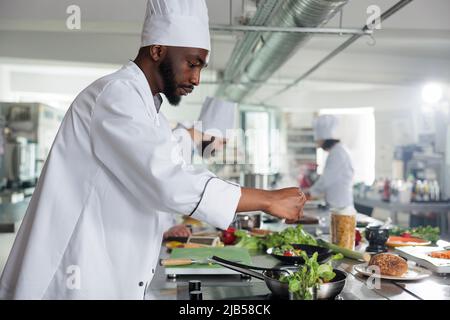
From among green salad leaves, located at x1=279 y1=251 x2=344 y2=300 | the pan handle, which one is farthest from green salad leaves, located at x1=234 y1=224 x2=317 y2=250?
green salad leaves, located at x1=279 y1=251 x2=344 y2=300

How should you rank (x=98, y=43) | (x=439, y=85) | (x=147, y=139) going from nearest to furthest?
(x=147, y=139)
(x=98, y=43)
(x=439, y=85)

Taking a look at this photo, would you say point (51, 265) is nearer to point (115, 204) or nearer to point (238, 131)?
point (115, 204)

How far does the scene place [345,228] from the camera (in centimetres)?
221

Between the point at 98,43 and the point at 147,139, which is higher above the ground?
the point at 98,43

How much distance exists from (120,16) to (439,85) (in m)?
5.73

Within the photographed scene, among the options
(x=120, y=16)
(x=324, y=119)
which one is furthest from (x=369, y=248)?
(x=324, y=119)

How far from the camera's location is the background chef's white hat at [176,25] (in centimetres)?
151

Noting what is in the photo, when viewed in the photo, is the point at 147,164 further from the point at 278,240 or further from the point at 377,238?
the point at 377,238

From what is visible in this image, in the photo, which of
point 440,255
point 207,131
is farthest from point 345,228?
point 207,131

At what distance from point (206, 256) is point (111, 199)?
602 millimetres

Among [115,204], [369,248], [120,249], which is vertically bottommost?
[369,248]

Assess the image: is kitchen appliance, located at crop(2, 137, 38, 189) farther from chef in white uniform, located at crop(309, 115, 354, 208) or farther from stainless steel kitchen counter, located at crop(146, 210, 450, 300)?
stainless steel kitchen counter, located at crop(146, 210, 450, 300)

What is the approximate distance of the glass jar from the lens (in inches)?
86.7

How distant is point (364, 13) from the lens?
4652mm
